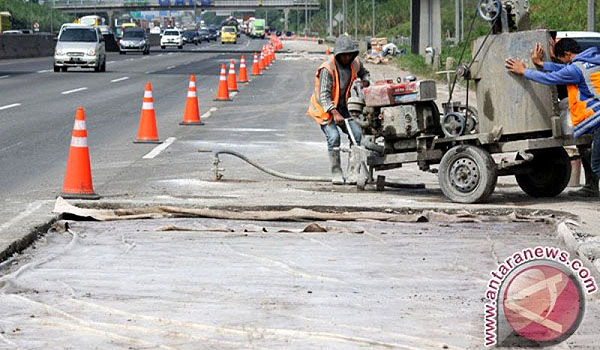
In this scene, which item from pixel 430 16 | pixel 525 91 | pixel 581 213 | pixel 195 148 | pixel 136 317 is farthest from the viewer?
pixel 430 16

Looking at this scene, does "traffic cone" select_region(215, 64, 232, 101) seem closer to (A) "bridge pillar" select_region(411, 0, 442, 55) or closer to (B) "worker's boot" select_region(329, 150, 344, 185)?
(B) "worker's boot" select_region(329, 150, 344, 185)

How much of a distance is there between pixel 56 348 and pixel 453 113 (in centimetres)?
641

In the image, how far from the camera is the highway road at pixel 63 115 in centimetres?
1437

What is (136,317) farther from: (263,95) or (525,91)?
(263,95)

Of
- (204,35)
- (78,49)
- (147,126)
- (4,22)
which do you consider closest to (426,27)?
(78,49)

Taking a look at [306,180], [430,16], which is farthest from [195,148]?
[430,16]

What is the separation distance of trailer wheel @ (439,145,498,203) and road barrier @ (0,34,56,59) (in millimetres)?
49545

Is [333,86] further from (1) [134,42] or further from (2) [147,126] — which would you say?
(1) [134,42]

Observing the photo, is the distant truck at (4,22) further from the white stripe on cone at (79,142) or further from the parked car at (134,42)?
the white stripe on cone at (79,142)

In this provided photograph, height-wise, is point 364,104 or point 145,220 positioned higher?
point 364,104

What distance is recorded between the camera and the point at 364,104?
474 inches

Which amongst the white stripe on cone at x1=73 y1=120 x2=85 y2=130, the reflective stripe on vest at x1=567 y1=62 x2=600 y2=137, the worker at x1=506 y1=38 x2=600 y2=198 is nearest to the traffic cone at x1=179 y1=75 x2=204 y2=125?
the white stripe on cone at x1=73 y1=120 x2=85 y2=130

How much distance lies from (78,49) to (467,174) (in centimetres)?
3517

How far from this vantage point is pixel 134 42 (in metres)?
76.7
